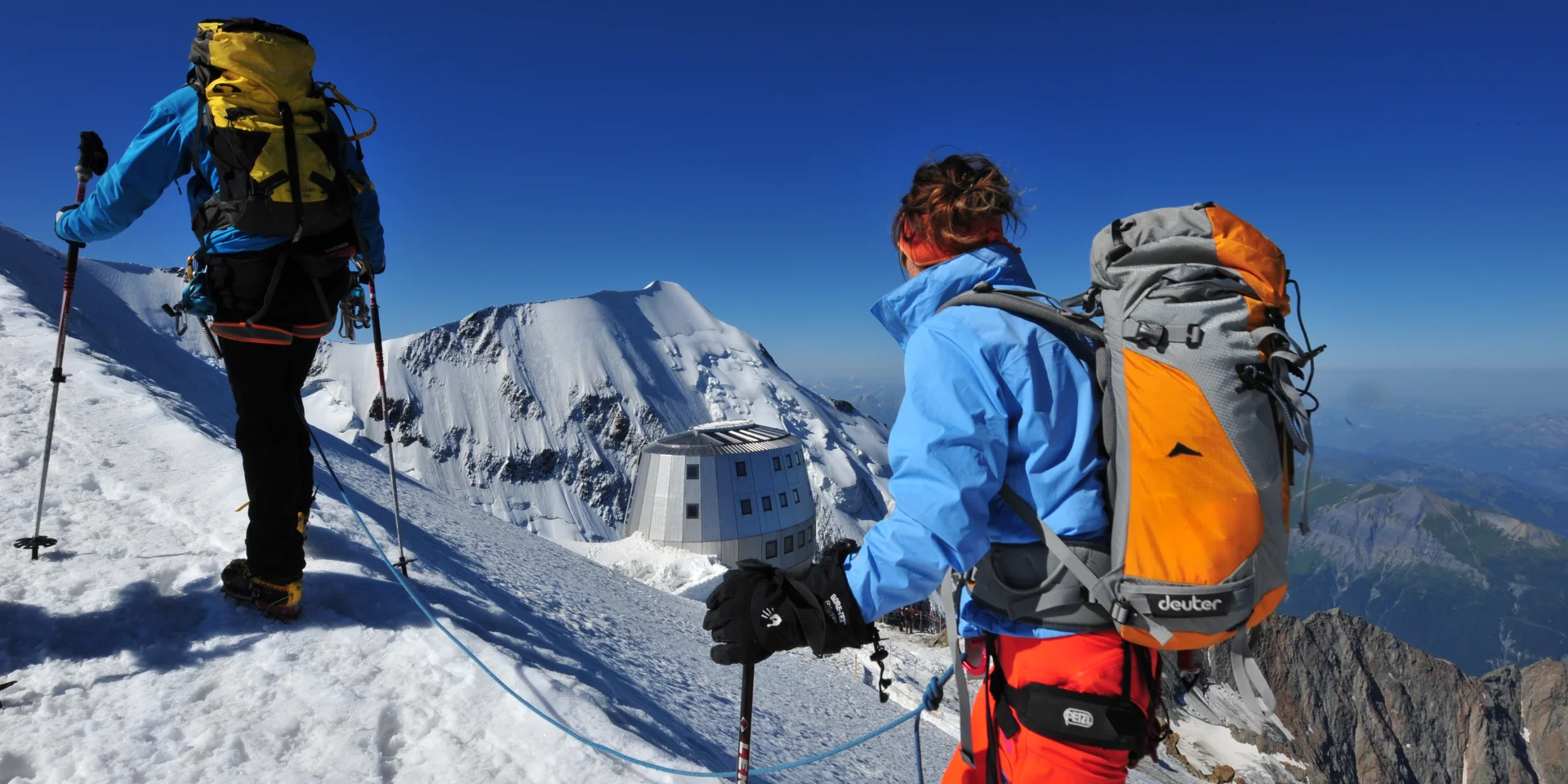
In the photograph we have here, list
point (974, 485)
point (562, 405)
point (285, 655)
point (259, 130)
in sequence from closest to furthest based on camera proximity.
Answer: point (974, 485) → point (285, 655) → point (259, 130) → point (562, 405)

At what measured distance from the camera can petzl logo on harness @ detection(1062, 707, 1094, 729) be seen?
2.12 meters

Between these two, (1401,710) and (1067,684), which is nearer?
(1067,684)

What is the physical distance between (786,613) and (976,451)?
35.2 inches

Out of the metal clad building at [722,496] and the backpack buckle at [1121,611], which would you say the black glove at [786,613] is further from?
the metal clad building at [722,496]

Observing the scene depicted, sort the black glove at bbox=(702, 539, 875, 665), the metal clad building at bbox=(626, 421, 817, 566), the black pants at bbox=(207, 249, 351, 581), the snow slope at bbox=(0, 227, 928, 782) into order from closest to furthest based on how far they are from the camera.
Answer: the black glove at bbox=(702, 539, 875, 665) → the snow slope at bbox=(0, 227, 928, 782) → the black pants at bbox=(207, 249, 351, 581) → the metal clad building at bbox=(626, 421, 817, 566)

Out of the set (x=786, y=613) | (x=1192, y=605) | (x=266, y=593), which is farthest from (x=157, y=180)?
(x=1192, y=605)

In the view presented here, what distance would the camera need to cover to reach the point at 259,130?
339cm

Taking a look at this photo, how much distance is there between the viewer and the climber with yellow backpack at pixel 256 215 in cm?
335

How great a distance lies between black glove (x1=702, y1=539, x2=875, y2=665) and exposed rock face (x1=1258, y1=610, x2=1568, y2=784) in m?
26.8

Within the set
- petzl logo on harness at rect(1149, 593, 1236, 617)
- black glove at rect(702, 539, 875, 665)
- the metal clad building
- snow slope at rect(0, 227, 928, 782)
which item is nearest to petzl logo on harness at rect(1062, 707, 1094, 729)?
petzl logo on harness at rect(1149, 593, 1236, 617)

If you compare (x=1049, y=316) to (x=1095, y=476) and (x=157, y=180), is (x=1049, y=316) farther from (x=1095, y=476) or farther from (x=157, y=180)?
(x=157, y=180)

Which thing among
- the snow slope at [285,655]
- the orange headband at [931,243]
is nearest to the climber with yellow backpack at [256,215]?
the snow slope at [285,655]

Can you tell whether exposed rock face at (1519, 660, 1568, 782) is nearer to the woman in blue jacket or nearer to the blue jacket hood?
the woman in blue jacket

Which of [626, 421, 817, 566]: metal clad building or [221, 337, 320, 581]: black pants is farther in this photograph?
[626, 421, 817, 566]: metal clad building
